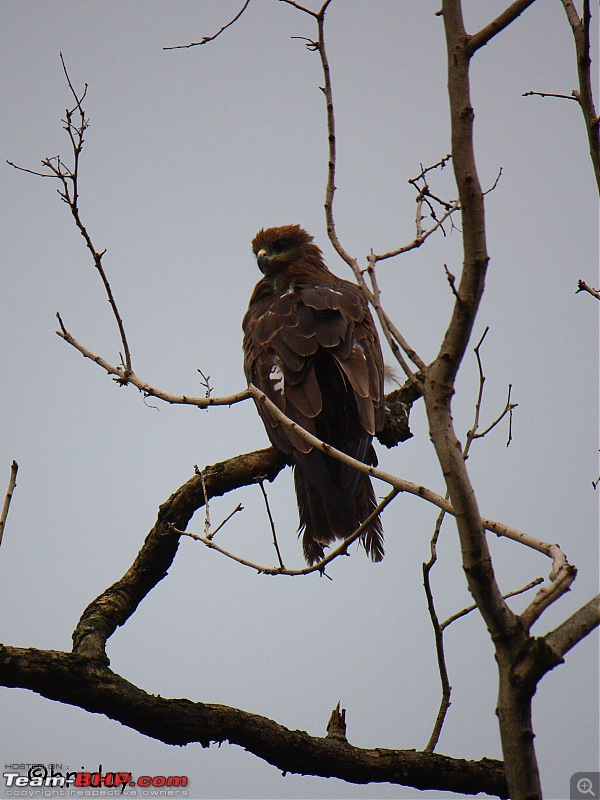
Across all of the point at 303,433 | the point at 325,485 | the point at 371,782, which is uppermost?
the point at 325,485

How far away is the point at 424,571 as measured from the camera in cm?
232

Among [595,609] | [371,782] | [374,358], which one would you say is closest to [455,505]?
[595,609]

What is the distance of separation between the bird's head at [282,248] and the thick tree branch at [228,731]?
379 cm

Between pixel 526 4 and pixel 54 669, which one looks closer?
pixel 526 4

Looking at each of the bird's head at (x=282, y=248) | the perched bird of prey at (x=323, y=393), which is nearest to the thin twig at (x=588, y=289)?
the perched bird of prey at (x=323, y=393)

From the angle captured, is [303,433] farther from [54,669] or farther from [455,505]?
[54,669]

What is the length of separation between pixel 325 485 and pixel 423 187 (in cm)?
151

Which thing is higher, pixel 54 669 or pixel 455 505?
pixel 455 505

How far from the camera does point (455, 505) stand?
163 centimetres

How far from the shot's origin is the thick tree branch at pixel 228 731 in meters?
2.55

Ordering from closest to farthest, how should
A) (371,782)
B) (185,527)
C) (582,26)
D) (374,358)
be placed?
1. (582,26)
2. (371,782)
3. (185,527)
4. (374,358)

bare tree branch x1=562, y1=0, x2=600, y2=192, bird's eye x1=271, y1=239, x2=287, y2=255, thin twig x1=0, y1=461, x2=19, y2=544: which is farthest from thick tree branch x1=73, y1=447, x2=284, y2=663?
bird's eye x1=271, y1=239, x2=287, y2=255

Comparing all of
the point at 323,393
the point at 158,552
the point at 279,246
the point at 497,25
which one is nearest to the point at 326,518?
the point at 323,393

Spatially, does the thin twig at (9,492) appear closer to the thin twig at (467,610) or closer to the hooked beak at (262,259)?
the thin twig at (467,610)
